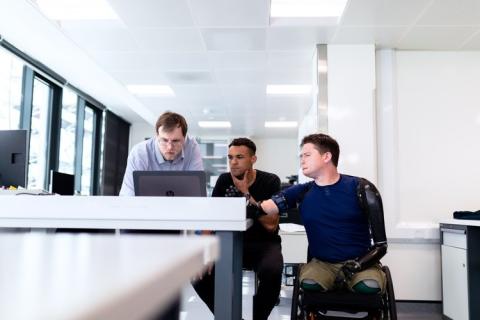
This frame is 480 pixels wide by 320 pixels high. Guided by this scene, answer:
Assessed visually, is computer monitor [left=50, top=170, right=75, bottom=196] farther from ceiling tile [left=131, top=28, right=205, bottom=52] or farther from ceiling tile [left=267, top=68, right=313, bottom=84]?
ceiling tile [left=267, top=68, right=313, bottom=84]

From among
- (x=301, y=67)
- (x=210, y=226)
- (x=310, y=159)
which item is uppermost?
(x=301, y=67)

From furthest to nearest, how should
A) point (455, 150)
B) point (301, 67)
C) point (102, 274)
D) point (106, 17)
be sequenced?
point (301, 67) < point (455, 150) < point (106, 17) < point (102, 274)

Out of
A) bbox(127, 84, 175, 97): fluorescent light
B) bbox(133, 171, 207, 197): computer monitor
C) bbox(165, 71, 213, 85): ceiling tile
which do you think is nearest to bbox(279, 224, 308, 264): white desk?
bbox(133, 171, 207, 197): computer monitor

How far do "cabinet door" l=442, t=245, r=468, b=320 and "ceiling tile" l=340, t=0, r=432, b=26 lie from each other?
1782 mm

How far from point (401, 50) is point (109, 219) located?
3593 millimetres

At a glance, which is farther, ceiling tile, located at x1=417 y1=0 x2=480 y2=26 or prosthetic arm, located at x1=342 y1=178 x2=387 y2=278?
ceiling tile, located at x1=417 y1=0 x2=480 y2=26

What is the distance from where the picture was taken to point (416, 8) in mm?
3375

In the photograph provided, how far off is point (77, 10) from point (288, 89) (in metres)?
2.80

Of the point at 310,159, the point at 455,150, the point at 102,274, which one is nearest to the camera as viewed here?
the point at 102,274

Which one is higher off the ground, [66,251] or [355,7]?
[355,7]

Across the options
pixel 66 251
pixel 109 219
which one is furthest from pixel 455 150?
pixel 66 251

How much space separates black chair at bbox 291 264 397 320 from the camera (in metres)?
1.93

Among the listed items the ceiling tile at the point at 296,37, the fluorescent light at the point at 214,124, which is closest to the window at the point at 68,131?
the fluorescent light at the point at 214,124

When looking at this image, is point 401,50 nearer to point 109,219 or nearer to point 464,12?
point 464,12
